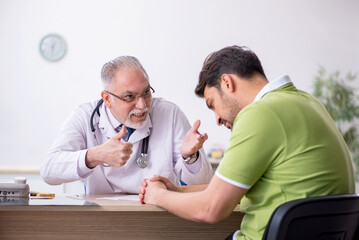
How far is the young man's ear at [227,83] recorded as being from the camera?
1.67 meters

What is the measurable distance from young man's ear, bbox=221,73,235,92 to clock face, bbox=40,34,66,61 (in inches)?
164

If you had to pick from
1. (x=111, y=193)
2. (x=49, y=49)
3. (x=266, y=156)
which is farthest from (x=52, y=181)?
(x=49, y=49)

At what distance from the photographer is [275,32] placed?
228 inches

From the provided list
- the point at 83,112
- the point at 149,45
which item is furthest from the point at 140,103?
the point at 149,45

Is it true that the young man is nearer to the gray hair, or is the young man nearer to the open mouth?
the open mouth

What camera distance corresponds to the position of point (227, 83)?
1.68 meters

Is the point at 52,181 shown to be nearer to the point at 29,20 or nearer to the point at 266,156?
the point at 266,156

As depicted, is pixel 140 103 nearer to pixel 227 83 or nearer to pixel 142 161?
pixel 142 161

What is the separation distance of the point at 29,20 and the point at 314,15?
11.2 ft

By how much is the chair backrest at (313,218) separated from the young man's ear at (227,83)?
22.9 inches

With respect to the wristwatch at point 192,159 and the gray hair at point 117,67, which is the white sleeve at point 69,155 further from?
the wristwatch at point 192,159

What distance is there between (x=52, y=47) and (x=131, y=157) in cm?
341

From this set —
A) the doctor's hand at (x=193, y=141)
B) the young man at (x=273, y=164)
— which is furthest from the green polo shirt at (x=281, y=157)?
the doctor's hand at (x=193, y=141)

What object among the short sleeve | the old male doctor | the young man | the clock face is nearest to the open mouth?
the old male doctor
